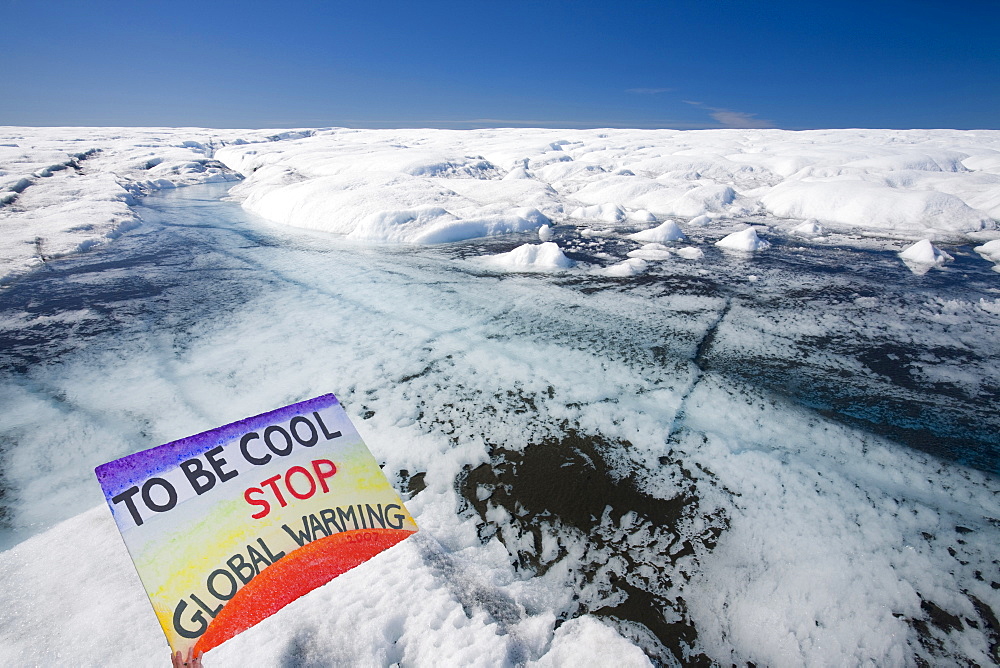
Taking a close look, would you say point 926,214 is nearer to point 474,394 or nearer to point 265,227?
point 474,394

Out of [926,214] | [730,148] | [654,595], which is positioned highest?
[730,148]

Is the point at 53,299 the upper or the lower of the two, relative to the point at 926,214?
lower

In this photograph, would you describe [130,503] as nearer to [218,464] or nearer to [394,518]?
[218,464]

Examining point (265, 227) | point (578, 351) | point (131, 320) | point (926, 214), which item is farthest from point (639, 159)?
point (131, 320)

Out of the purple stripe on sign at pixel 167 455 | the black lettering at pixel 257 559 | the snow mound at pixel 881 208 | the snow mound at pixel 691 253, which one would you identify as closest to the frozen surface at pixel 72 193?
the purple stripe on sign at pixel 167 455

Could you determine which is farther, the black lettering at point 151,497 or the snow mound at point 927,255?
the snow mound at point 927,255

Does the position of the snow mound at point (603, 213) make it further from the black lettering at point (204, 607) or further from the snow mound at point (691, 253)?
the black lettering at point (204, 607)

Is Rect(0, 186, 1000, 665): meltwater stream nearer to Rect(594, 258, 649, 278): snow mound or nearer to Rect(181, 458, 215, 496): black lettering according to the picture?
Rect(594, 258, 649, 278): snow mound

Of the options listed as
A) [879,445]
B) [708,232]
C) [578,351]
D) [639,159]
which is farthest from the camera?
[639,159]
